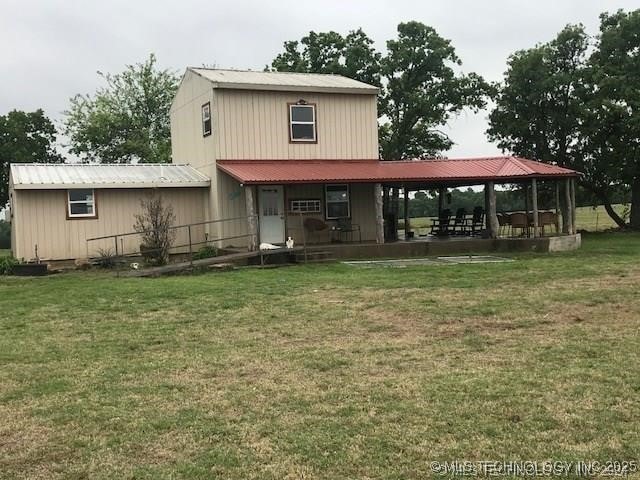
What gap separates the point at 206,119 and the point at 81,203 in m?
4.31

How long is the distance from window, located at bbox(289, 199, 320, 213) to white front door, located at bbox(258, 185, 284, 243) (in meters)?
0.34

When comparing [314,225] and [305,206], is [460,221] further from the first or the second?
[314,225]

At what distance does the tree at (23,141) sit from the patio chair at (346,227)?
1107 inches

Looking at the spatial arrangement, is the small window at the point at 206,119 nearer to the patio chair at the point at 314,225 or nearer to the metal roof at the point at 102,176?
the metal roof at the point at 102,176

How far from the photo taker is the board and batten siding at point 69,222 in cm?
1722

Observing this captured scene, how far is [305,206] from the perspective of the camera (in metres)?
19.3

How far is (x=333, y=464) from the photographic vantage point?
3.77 metres

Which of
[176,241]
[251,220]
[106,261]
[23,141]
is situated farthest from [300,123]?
[23,141]

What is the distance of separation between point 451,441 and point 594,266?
10.7 metres

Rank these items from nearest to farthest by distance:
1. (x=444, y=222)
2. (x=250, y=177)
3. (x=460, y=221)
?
(x=250, y=177)
(x=460, y=221)
(x=444, y=222)

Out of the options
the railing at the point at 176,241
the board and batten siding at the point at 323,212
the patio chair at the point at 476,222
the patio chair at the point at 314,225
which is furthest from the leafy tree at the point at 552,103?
the railing at the point at 176,241

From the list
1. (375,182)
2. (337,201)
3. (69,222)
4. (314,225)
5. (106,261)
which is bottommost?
(106,261)

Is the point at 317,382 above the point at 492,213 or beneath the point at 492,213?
beneath

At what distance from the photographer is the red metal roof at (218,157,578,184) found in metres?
17.6
